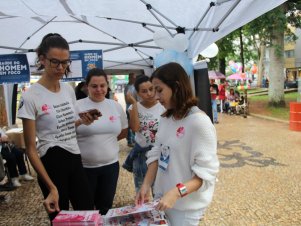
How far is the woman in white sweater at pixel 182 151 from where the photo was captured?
1594mm

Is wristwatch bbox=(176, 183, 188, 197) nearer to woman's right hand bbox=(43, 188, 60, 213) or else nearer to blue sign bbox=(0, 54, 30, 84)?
woman's right hand bbox=(43, 188, 60, 213)

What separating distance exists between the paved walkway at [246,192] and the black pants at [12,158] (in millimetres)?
316

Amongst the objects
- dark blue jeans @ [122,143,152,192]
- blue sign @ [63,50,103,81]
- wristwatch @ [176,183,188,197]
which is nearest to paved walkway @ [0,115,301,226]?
dark blue jeans @ [122,143,152,192]

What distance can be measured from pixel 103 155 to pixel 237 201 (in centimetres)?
263

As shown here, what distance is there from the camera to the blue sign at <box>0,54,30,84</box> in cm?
634

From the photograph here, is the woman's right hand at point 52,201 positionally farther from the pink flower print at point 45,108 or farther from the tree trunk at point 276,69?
the tree trunk at point 276,69

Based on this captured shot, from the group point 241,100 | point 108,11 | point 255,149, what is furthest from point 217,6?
point 241,100

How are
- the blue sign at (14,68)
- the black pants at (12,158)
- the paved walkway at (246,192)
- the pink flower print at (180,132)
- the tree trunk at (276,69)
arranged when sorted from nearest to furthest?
the pink flower print at (180,132)
the paved walkway at (246,192)
the black pants at (12,158)
the blue sign at (14,68)
the tree trunk at (276,69)

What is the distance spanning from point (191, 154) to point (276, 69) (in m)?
14.8

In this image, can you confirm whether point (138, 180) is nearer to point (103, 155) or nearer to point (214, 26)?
point (103, 155)

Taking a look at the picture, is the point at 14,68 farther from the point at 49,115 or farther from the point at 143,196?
the point at 143,196

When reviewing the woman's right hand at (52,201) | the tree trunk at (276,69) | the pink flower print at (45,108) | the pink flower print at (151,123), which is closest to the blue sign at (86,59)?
the pink flower print at (151,123)

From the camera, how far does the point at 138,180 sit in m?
3.59

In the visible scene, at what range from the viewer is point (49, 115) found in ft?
6.36
